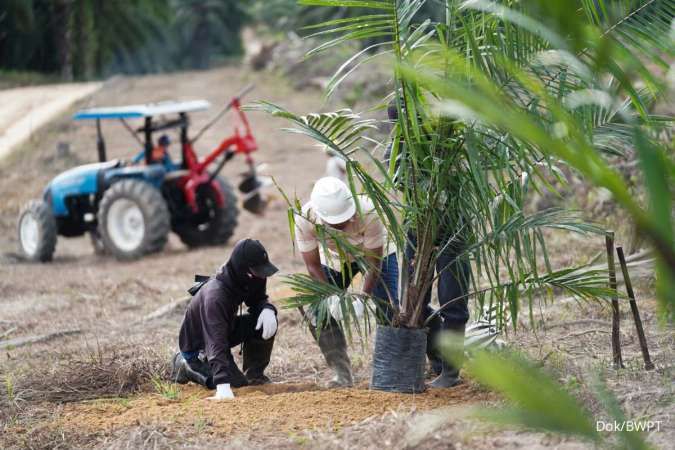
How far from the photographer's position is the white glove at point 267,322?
6027 millimetres

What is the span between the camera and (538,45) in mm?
4664

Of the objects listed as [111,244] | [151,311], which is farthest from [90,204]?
[151,311]

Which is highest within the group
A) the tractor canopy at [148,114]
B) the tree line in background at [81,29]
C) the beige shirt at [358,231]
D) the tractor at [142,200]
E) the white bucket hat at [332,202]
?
the tree line in background at [81,29]

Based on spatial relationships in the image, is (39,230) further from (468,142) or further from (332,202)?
(468,142)

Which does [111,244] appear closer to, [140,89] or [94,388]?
[94,388]

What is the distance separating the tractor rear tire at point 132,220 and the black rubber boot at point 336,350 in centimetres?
669

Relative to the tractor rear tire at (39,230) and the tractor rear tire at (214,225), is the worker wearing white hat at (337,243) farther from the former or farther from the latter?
the tractor rear tire at (39,230)

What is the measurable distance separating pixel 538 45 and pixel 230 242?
9729 millimetres

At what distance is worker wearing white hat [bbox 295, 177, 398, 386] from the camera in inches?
224

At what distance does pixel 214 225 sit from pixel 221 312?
7625 millimetres

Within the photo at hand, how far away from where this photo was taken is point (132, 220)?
1284 centimetres

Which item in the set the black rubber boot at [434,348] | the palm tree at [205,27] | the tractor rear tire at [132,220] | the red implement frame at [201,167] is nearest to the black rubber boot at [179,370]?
the black rubber boot at [434,348]

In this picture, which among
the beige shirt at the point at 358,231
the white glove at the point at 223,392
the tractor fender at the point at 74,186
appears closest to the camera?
the white glove at the point at 223,392

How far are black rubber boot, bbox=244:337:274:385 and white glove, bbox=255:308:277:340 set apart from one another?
21 centimetres
